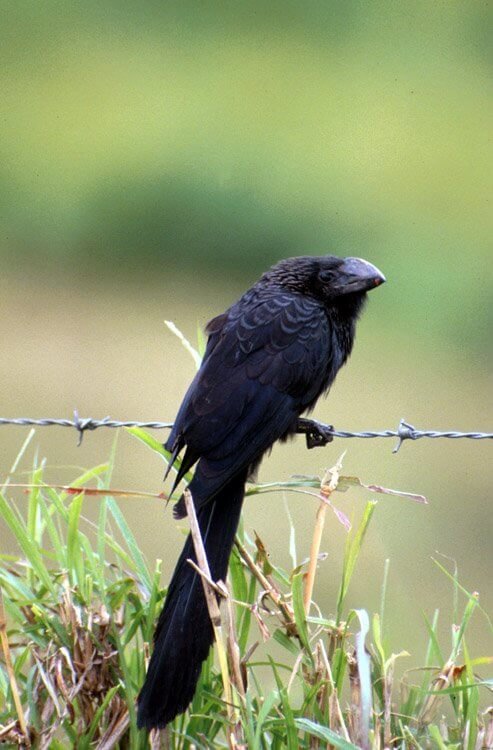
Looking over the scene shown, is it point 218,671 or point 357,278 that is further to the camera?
point 357,278

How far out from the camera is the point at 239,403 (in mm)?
3201

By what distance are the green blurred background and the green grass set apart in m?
4.30

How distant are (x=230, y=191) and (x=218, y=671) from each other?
905 centimetres

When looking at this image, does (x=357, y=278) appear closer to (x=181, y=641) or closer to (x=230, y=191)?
(x=181, y=641)

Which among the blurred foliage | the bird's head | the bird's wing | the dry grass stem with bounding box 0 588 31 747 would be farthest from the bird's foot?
the blurred foliage

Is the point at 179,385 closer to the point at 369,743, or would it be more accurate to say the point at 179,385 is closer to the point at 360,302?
the point at 360,302

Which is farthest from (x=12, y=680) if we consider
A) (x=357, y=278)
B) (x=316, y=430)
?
(x=357, y=278)

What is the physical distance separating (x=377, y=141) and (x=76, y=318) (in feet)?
12.3

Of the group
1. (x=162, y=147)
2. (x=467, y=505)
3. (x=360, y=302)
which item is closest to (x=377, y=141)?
(x=162, y=147)

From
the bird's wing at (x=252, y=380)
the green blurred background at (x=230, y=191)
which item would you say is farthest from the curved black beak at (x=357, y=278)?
the green blurred background at (x=230, y=191)

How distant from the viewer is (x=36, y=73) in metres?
12.8

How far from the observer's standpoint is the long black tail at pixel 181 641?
2.49 meters

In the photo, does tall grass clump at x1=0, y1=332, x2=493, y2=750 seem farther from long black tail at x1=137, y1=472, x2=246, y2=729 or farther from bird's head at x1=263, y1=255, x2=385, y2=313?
bird's head at x1=263, y1=255, x2=385, y2=313

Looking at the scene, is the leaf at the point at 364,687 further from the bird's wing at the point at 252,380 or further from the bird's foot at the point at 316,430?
the bird's foot at the point at 316,430
